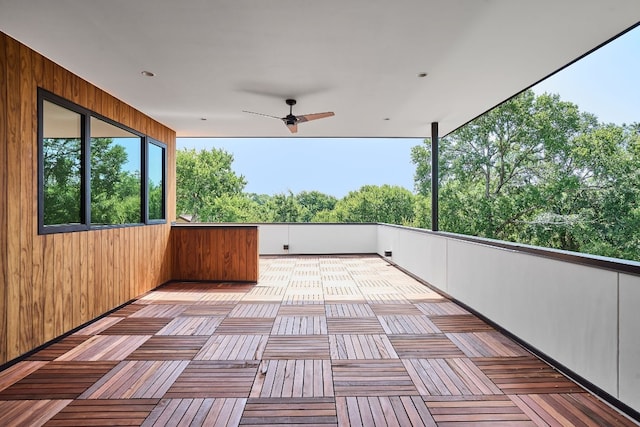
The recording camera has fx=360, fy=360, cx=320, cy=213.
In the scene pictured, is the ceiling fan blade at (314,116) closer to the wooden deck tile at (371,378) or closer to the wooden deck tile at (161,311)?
the wooden deck tile at (161,311)

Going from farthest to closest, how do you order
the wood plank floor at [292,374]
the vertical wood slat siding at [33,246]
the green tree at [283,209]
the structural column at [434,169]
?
the green tree at [283,209] < the structural column at [434,169] < the vertical wood slat siding at [33,246] < the wood plank floor at [292,374]

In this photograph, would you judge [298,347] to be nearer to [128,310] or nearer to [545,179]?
[128,310]

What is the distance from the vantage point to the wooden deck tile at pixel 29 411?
1944mm

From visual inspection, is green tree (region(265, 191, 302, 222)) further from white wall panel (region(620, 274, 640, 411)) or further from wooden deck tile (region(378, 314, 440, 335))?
white wall panel (region(620, 274, 640, 411))

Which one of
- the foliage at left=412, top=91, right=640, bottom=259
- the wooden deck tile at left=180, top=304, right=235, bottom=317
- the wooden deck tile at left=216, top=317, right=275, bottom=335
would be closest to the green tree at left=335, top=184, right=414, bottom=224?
the foliage at left=412, top=91, right=640, bottom=259

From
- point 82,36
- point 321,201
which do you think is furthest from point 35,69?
point 321,201

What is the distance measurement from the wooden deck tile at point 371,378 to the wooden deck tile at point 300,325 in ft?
2.25

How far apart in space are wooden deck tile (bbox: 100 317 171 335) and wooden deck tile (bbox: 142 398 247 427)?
142cm

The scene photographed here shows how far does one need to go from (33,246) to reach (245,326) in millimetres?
1870

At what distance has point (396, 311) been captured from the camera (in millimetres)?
3967

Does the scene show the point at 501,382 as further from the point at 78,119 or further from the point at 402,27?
the point at 78,119

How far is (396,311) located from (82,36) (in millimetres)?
3822

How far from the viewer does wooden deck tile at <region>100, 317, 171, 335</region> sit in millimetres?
3344

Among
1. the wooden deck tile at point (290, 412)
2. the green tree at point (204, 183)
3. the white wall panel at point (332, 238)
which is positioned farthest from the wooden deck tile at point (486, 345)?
the green tree at point (204, 183)
